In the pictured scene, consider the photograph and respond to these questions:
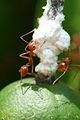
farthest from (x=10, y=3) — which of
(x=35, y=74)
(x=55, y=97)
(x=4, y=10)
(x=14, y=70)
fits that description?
(x=55, y=97)

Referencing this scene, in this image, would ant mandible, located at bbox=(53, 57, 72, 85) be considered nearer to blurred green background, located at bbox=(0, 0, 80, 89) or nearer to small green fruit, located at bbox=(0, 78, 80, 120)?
small green fruit, located at bbox=(0, 78, 80, 120)

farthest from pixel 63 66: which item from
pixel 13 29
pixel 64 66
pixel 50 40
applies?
pixel 13 29

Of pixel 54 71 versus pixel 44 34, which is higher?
pixel 44 34

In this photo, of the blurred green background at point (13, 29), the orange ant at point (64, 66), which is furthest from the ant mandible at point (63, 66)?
the blurred green background at point (13, 29)

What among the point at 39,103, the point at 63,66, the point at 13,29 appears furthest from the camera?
the point at 13,29

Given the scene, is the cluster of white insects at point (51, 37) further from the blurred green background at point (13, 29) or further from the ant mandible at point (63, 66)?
the blurred green background at point (13, 29)

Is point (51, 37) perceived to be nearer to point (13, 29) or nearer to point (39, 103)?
point (39, 103)

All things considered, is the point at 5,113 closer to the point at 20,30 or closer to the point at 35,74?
the point at 35,74

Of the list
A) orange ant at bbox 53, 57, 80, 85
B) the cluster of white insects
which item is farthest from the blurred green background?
the cluster of white insects
